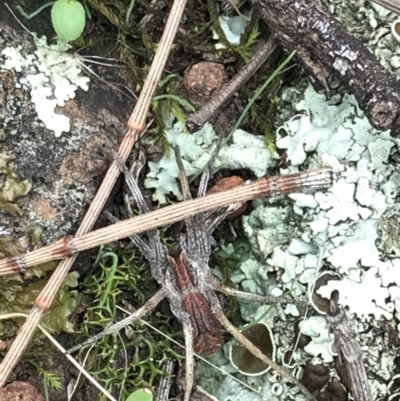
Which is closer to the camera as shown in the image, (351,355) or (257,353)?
(351,355)

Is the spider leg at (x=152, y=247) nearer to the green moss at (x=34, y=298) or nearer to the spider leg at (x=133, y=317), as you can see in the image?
the spider leg at (x=133, y=317)

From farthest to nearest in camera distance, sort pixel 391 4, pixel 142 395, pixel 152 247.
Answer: pixel 152 247 → pixel 142 395 → pixel 391 4

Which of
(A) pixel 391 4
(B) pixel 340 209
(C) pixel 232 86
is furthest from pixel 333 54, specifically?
(B) pixel 340 209

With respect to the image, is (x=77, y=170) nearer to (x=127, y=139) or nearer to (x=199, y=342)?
(x=127, y=139)

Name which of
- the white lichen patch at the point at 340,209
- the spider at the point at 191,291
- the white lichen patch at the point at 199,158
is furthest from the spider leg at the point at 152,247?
the white lichen patch at the point at 340,209

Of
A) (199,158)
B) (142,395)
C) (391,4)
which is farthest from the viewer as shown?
(199,158)

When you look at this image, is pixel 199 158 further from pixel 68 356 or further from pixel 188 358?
pixel 68 356
